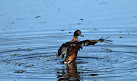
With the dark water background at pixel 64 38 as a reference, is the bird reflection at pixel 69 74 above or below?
below

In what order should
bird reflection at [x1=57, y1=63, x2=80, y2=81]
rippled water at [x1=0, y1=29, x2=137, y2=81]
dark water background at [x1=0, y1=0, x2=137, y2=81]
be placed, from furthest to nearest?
dark water background at [x1=0, y1=0, x2=137, y2=81] < rippled water at [x1=0, y1=29, x2=137, y2=81] < bird reflection at [x1=57, y1=63, x2=80, y2=81]

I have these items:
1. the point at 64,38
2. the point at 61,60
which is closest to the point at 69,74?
the point at 61,60

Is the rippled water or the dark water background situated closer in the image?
the rippled water

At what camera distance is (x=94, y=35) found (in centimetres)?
1652

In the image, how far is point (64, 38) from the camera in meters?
16.2

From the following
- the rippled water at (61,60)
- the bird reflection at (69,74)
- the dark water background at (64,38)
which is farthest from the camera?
the dark water background at (64,38)

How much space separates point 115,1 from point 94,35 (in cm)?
575

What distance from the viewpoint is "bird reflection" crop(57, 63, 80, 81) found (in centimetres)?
1110

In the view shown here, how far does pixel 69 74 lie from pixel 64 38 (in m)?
4.74

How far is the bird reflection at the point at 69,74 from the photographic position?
1110cm

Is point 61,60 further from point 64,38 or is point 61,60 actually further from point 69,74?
point 64,38

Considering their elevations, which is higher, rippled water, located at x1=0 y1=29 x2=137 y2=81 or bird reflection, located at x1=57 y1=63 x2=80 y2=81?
rippled water, located at x1=0 y1=29 x2=137 y2=81

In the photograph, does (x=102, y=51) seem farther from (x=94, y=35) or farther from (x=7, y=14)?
(x=7, y=14)

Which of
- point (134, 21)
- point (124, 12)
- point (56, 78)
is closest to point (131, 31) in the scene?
point (134, 21)
